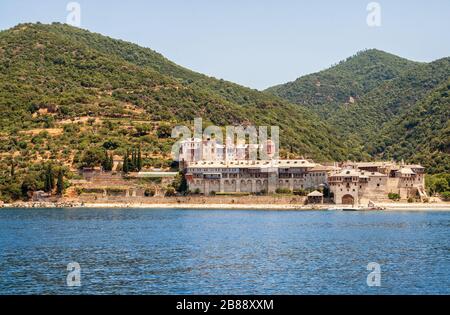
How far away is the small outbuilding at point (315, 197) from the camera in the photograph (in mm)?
77125

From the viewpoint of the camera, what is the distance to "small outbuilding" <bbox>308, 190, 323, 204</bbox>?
7712cm

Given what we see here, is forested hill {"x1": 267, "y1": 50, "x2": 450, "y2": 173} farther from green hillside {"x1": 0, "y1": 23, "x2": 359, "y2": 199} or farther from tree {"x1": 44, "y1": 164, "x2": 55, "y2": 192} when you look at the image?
tree {"x1": 44, "y1": 164, "x2": 55, "y2": 192}

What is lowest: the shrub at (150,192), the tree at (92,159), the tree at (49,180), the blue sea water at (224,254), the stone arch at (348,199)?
the blue sea water at (224,254)

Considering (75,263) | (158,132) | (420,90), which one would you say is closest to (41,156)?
(158,132)

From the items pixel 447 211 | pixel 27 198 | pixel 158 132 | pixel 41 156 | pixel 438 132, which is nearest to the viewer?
pixel 447 211

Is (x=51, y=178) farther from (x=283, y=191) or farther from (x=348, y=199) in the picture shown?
(x=348, y=199)

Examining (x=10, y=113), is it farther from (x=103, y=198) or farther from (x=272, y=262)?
(x=272, y=262)

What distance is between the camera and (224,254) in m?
36.8

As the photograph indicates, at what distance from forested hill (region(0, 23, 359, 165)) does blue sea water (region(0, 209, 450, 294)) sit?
120 feet

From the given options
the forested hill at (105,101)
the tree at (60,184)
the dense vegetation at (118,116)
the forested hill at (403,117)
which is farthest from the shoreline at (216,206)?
the forested hill at (403,117)

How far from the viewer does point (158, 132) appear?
97375 mm

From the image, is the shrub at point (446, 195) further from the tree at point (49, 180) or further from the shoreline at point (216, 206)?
the tree at point (49, 180)

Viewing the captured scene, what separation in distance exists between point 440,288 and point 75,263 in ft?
50.9

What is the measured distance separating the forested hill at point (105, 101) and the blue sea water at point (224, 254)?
3646 cm
